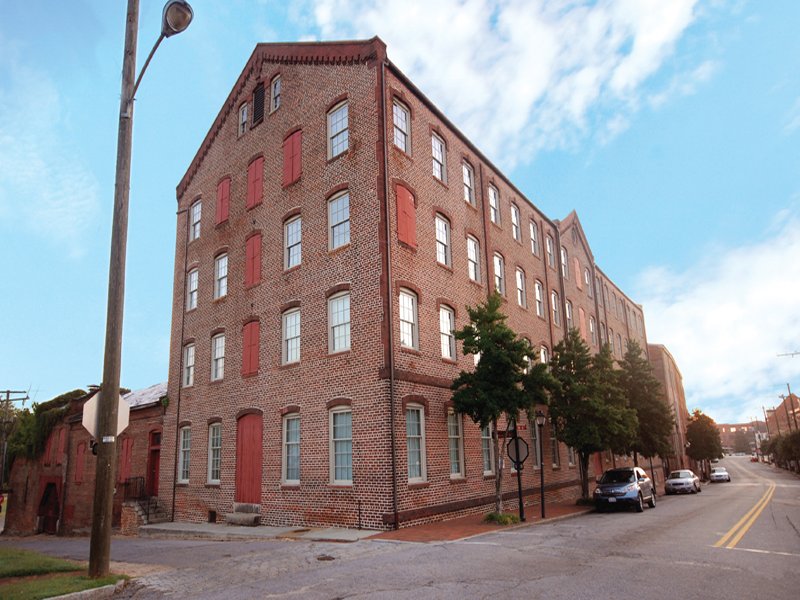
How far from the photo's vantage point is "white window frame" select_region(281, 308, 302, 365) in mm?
19047

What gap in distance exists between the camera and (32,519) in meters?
35.3

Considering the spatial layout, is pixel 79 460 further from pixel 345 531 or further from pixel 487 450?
pixel 487 450

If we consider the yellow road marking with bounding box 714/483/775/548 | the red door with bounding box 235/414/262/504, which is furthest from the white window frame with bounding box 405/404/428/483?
the yellow road marking with bounding box 714/483/775/548

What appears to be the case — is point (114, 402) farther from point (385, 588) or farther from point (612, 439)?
point (612, 439)

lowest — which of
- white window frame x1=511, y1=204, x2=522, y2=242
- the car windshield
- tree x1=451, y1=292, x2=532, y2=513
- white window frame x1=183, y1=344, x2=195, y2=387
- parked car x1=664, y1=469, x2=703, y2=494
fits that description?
parked car x1=664, y1=469, x2=703, y2=494

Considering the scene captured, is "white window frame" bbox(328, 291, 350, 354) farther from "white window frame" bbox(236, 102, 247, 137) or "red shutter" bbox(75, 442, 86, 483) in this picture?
"red shutter" bbox(75, 442, 86, 483)

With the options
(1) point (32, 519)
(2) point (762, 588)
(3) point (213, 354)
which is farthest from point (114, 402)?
(1) point (32, 519)

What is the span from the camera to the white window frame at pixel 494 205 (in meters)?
25.2

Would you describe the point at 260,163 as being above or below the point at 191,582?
above

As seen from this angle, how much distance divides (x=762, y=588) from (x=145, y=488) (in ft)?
77.2

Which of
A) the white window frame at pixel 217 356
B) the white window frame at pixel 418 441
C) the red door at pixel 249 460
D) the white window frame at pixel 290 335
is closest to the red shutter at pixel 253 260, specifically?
the white window frame at pixel 290 335

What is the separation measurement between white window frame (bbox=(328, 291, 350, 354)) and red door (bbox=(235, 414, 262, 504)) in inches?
169

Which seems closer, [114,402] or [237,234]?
[114,402]

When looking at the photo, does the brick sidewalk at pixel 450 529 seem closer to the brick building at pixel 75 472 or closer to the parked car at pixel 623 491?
the parked car at pixel 623 491
